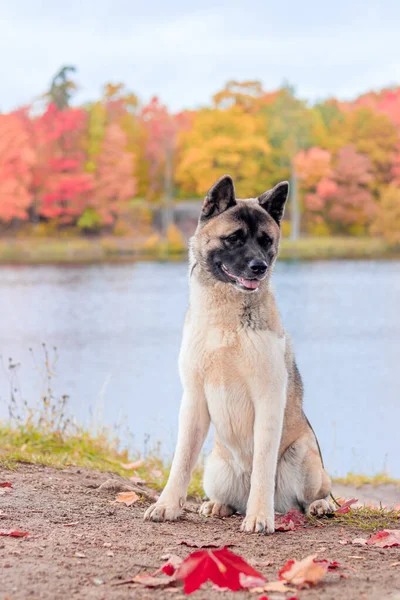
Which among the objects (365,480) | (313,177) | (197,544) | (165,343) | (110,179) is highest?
(313,177)

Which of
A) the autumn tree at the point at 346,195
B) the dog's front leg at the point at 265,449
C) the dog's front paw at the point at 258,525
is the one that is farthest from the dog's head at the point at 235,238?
the autumn tree at the point at 346,195

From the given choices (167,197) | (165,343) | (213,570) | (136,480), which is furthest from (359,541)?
(167,197)

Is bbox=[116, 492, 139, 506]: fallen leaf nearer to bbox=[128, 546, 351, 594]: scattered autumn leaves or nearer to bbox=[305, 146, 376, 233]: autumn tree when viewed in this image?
bbox=[128, 546, 351, 594]: scattered autumn leaves

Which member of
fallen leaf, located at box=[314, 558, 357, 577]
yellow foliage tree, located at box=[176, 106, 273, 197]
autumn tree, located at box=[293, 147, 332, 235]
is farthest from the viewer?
autumn tree, located at box=[293, 147, 332, 235]

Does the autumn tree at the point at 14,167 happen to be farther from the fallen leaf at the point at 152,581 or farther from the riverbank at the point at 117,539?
the fallen leaf at the point at 152,581

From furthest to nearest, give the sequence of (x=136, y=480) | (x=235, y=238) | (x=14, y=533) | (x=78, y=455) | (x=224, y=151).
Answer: (x=224, y=151)
(x=78, y=455)
(x=136, y=480)
(x=235, y=238)
(x=14, y=533)

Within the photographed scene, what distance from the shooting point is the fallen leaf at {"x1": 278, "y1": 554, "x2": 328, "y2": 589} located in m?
3.34

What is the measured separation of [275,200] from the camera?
492 cm

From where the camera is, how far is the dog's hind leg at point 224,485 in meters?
5.11

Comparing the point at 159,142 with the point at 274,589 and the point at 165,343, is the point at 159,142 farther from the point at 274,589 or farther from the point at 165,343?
the point at 274,589

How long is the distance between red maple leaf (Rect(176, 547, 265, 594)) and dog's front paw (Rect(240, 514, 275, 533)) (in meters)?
1.25

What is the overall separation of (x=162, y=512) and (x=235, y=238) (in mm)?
1670

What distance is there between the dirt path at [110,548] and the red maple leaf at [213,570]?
52 mm

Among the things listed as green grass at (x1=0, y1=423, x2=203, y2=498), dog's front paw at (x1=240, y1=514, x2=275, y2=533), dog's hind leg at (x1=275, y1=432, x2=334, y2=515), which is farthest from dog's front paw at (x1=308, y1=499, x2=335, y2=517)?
green grass at (x1=0, y1=423, x2=203, y2=498)
